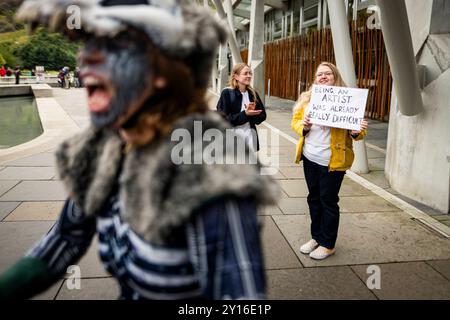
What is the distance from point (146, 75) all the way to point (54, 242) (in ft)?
2.56

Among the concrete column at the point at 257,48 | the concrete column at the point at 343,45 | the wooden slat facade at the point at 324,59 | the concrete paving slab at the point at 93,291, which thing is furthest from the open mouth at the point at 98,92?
the concrete column at the point at 257,48

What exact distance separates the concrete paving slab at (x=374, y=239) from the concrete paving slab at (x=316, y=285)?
6.9 inches

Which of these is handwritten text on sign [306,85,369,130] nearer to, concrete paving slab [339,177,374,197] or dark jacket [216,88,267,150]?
dark jacket [216,88,267,150]

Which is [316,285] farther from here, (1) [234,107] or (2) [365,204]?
(1) [234,107]

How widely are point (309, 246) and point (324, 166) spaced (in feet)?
2.79

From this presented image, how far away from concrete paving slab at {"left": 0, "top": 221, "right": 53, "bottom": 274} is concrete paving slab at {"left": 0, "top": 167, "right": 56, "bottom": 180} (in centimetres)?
210

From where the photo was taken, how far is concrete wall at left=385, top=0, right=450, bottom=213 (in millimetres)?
5156


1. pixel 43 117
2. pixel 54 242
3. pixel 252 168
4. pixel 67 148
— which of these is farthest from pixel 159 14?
pixel 43 117

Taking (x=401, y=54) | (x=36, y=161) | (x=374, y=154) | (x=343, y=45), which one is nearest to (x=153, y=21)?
(x=401, y=54)

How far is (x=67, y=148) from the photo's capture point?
A: 4.75 feet

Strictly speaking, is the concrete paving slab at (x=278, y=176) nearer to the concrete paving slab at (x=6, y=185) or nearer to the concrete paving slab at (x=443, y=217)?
the concrete paving slab at (x=443, y=217)

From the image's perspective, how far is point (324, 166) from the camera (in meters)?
3.81

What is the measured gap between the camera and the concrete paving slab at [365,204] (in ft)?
17.3

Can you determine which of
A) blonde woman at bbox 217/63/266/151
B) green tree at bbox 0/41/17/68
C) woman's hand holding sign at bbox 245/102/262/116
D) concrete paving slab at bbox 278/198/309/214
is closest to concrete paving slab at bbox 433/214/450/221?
concrete paving slab at bbox 278/198/309/214
